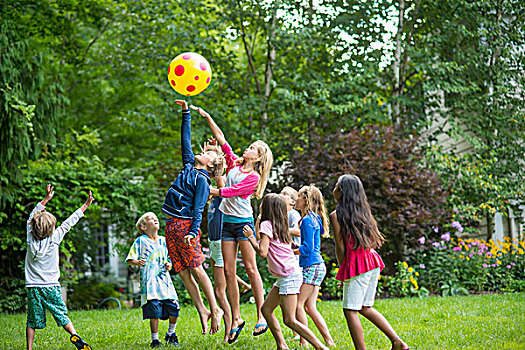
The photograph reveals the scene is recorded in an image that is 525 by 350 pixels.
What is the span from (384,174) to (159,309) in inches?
226

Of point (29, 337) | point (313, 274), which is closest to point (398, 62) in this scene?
point (313, 274)

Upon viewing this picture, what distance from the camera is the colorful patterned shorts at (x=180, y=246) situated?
17.4ft

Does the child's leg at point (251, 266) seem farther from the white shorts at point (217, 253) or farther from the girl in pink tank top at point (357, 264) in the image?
the girl in pink tank top at point (357, 264)

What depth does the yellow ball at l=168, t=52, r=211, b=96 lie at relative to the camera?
5.69 metres

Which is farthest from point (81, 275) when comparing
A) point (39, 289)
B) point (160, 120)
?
point (39, 289)

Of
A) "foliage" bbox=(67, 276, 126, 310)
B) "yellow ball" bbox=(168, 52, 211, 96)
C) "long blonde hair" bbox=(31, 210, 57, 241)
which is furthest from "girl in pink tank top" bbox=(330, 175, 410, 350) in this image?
"foliage" bbox=(67, 276, 126, 310)

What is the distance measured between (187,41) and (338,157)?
A: 4.42 meters

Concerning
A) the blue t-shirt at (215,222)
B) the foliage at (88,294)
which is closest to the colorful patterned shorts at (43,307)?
the blue t-shirt at (215,222)

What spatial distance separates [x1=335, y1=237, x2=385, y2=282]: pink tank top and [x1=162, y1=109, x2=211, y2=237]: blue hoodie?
5.04ft

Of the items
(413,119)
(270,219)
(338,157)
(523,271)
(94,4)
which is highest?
(94,4)

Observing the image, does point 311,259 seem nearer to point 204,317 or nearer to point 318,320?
point 318,320

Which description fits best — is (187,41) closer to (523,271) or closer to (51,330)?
(51,330)

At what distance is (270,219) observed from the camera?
4898 millimetres

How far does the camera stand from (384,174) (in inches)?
398
